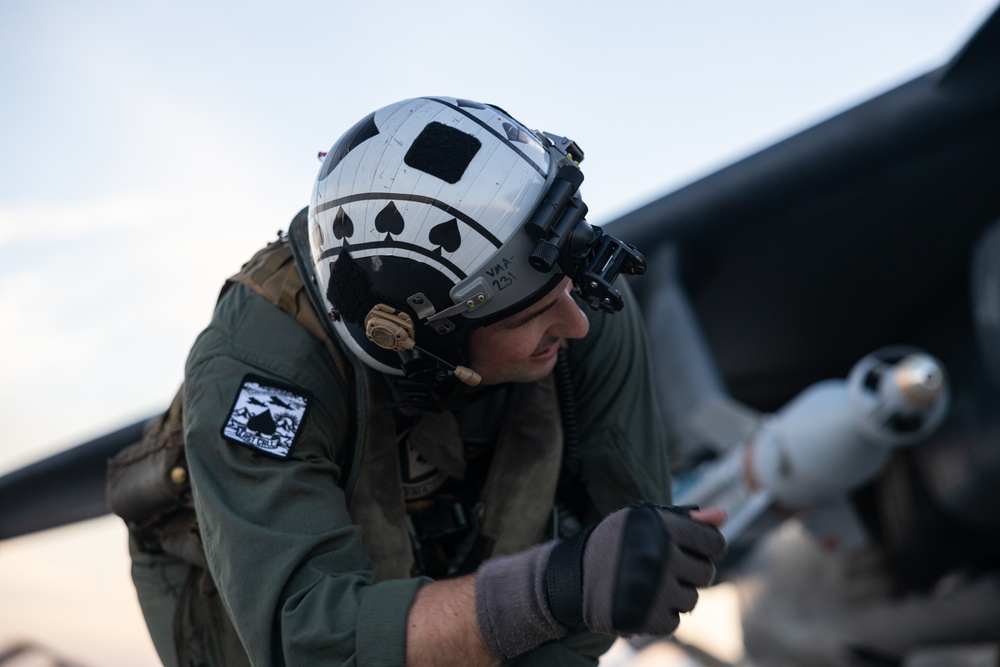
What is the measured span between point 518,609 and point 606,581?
210 mm

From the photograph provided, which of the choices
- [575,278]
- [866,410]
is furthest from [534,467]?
[866,410]

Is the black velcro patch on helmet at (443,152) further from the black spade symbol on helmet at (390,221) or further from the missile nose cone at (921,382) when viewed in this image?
the missile nose cone at (921,382)

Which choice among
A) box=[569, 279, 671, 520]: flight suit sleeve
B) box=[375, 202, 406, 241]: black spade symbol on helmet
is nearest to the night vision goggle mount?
box=[375, 202, 406, 241]: black spade symbol on helmet

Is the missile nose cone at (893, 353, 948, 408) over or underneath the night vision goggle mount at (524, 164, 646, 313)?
underneath

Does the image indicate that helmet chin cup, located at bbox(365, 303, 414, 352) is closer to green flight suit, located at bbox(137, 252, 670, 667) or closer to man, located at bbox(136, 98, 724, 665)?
man, located at bbox(136, 98, 724, 665)

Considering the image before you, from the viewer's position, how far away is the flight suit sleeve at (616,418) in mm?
2924

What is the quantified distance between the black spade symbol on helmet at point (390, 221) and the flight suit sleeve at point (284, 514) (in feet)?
1.19

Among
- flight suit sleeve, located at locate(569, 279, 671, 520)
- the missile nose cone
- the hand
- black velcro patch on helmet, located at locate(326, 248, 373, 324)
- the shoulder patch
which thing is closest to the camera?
the hand

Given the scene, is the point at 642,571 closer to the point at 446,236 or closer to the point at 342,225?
the point at 446,236

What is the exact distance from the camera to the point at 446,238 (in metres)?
2.36

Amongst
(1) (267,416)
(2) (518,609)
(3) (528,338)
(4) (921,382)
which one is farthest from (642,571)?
(4) (921,382)

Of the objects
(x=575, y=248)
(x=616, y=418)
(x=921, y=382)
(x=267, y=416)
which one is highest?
(x=575, y=248)

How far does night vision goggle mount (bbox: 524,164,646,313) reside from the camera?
7.70 ft

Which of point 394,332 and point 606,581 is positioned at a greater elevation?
point 394,332
